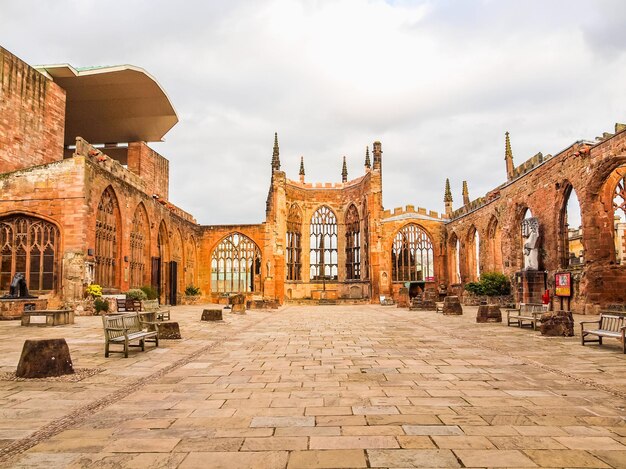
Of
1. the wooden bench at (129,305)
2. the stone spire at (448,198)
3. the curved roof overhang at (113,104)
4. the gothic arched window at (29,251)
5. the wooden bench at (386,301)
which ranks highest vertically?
the curved roof overhang at (113,104)

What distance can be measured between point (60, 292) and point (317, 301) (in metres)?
20.5

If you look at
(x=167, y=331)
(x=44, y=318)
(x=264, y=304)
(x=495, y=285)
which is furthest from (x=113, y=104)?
(x=495, y=285)

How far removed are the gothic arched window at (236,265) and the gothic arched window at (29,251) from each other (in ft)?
65.5

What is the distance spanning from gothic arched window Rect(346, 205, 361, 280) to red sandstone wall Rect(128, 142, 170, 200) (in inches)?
604

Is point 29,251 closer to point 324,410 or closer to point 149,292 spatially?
point 149,292

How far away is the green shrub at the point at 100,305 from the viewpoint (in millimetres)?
18188

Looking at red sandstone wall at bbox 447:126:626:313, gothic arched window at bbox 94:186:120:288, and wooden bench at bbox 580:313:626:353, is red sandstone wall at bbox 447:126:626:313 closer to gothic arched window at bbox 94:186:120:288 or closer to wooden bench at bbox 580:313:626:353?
wooden bench at bbox 580:313:626:353

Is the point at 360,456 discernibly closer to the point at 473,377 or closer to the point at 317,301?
the point at 473,377

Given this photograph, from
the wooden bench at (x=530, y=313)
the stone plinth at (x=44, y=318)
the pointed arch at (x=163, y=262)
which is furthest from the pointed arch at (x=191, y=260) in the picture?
the wooden bench at (x=530, y=313)

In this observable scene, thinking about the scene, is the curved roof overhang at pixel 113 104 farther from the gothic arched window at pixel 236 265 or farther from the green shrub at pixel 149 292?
the green shrub at pixel 149 292

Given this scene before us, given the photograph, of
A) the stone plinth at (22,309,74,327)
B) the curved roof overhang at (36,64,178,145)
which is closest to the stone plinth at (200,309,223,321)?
the stone plinth at (22,309,74,327)

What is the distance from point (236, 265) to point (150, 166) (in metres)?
10.7

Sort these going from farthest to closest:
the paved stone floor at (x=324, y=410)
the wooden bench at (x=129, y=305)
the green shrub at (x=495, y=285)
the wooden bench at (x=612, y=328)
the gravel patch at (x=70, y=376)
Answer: the green shrub at (x=495, y=285) < the wooden bench at (x=129, y=305) < the wooden bench at (x=612, y=328) < the gravel patch at (x=70, y=376) < the paved stone floor at (x=324, y=410)

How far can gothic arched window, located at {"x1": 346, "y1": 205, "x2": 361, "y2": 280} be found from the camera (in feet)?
135
